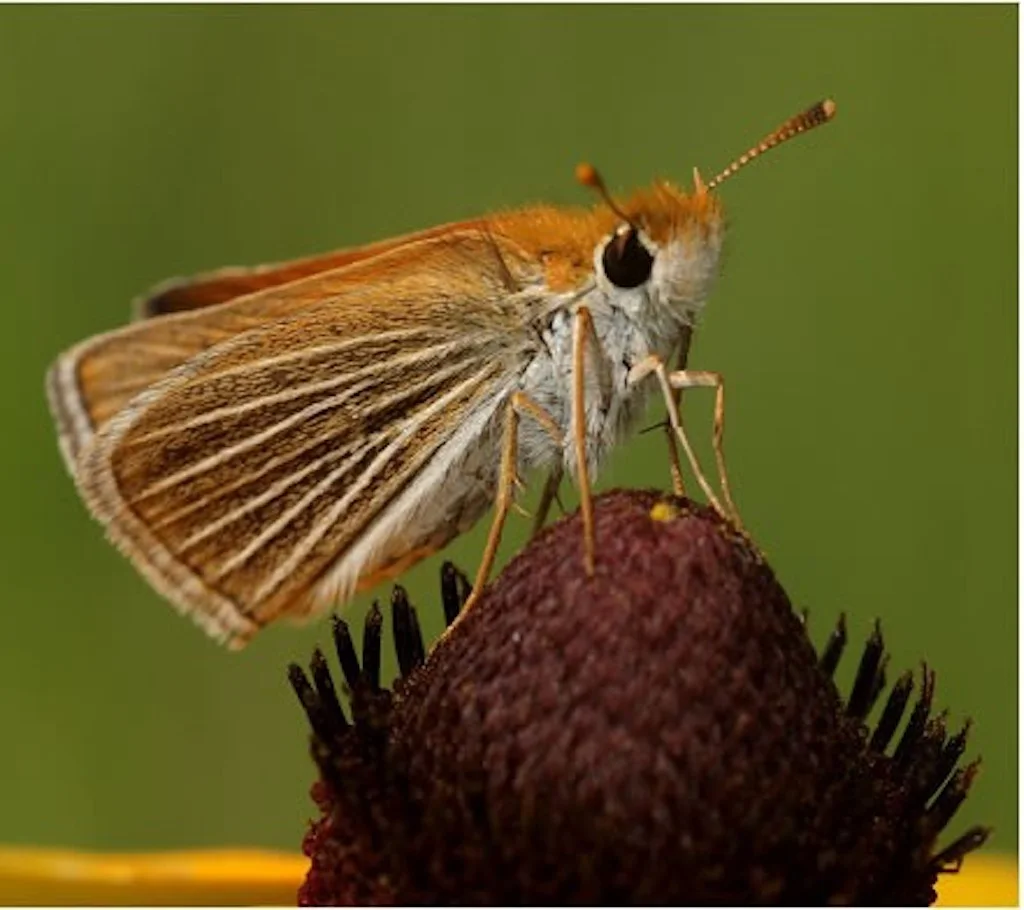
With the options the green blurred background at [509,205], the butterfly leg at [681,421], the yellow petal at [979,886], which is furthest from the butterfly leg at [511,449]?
the green blurred background at [509,205]

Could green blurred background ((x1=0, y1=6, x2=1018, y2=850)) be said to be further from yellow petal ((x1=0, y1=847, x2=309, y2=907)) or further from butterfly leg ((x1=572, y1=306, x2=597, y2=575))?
butterfly leg ((x1=572, y1=306, x2=597, y2=575))

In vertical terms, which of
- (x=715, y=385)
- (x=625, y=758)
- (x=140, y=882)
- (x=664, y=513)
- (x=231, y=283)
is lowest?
(x=140, y=882)

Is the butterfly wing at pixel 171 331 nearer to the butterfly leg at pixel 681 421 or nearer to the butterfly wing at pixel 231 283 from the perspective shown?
the butterfly wing at pixel 231 283

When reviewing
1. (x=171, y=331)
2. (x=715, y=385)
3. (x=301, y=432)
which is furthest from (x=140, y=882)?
(x=715, y=385)

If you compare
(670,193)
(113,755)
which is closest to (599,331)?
(670,193)

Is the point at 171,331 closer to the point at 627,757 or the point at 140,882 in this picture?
the point at 140,882

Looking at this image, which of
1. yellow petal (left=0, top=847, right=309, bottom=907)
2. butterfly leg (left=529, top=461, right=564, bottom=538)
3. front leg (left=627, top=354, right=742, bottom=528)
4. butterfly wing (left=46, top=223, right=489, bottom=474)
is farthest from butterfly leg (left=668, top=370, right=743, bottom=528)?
yellow petal (left=0, top=847, right=309, bottom=907)

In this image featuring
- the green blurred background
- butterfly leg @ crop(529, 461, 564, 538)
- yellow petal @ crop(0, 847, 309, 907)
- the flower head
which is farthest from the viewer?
the green blurred background
